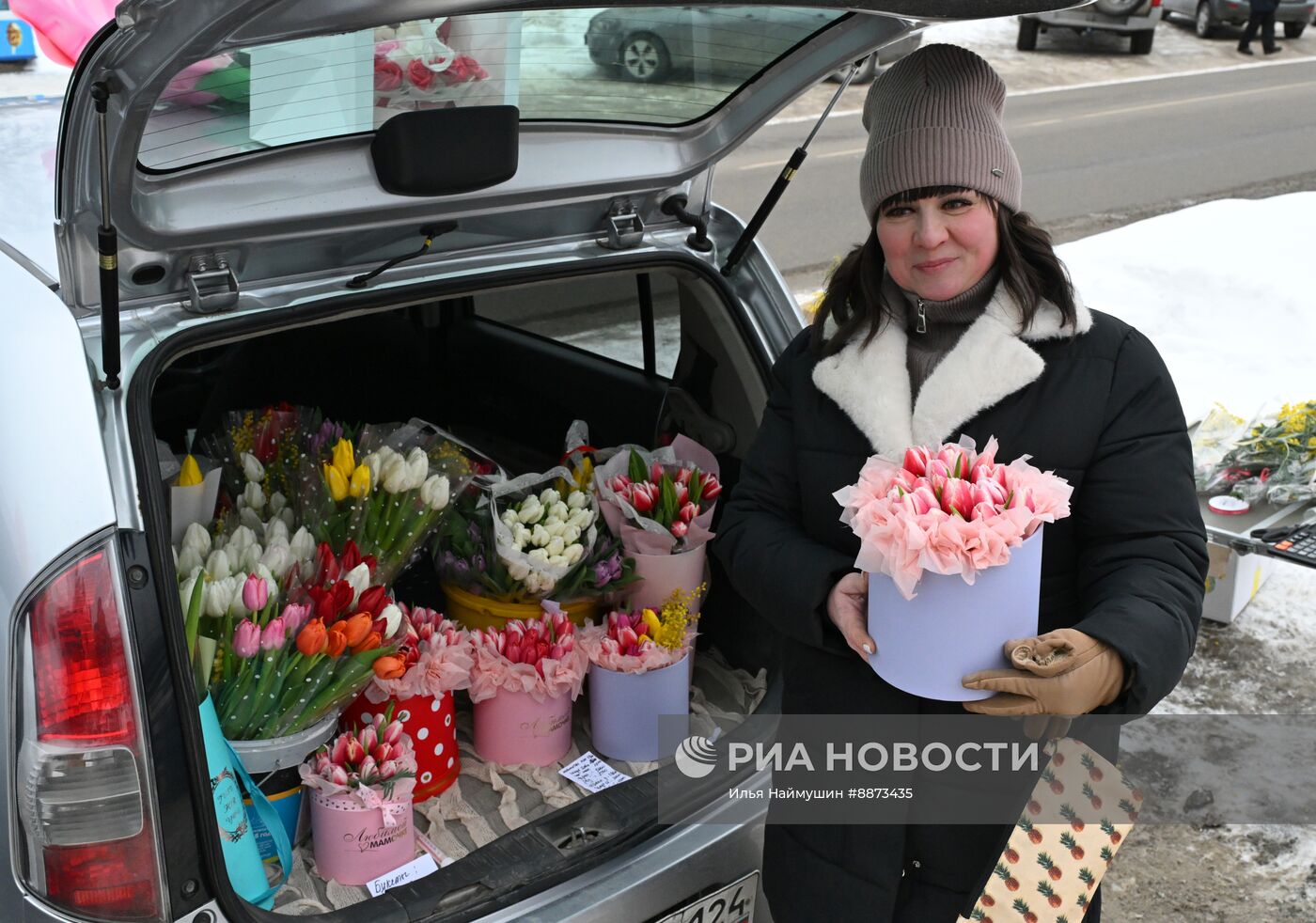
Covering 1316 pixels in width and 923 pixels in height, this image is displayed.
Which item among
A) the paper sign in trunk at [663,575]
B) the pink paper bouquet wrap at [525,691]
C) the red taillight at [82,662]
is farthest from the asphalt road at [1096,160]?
the red taillight at [82,662]

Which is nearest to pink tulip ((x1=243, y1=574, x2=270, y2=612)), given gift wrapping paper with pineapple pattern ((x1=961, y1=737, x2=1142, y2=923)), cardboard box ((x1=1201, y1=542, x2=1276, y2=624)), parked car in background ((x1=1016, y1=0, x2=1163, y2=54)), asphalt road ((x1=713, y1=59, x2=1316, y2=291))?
gift wrapping paper with pineapple pattern ((x1=961, y1=737, x2=1142, y2=923))

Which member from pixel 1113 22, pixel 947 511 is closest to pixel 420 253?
pixel 947 511

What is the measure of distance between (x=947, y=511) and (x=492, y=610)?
4.67 feet

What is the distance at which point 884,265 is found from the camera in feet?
6.10

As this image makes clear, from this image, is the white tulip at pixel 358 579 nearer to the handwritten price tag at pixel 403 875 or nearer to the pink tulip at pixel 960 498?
the handwritten price tag at pixel 403 875

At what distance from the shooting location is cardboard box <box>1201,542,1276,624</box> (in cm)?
398

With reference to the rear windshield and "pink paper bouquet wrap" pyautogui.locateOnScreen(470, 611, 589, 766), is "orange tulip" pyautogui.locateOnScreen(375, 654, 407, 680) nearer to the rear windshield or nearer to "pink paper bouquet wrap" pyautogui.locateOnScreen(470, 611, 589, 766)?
"pink paper bouquet wrap" pyautogui.locateOnScreen(470, 611, 589, 766)

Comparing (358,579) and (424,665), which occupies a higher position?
(358,579)

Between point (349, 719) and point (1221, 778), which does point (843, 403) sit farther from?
point (1221, 778)

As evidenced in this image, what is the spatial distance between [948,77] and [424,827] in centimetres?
157

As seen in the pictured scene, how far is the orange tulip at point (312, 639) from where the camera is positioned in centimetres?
218

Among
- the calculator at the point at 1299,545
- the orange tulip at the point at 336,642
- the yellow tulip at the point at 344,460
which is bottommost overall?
the calculator at the point at 1299,545

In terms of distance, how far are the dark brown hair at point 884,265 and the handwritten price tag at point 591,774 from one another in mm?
1010

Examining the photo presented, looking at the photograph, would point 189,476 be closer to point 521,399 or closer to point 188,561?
point 188,561
